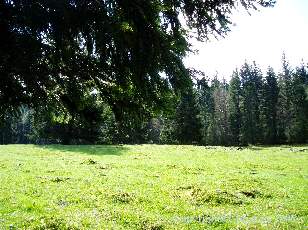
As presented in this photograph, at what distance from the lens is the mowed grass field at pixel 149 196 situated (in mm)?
15672

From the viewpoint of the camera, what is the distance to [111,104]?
6.85m

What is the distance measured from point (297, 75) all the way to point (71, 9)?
112133mm

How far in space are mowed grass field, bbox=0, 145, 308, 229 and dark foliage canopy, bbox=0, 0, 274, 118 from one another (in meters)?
9.60

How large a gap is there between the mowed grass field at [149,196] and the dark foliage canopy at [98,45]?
9600 mm

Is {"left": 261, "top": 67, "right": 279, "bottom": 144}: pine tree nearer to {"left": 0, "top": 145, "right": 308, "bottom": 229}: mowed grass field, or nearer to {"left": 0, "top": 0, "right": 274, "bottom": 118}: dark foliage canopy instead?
{"left": 0, "top": 145, "right": 308, "bottom": 229}: mowed grass field

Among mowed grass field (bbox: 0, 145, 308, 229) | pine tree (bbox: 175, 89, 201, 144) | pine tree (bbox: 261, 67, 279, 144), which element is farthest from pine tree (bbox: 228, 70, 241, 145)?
mowed grass field (bbox: 0, 145, 308, 229)

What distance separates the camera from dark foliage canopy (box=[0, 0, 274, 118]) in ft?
17.6

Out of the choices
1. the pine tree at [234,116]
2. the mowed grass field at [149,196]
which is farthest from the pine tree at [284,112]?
the mowed grass field at [149,196]

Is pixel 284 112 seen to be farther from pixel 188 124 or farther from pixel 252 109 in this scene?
pixel 188 124

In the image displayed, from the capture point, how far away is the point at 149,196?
20.8 m

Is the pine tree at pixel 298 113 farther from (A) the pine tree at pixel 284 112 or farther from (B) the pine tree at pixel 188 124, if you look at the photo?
(B) the pine tree at pixel 188 124

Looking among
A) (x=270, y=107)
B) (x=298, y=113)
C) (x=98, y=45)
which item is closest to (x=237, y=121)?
(x=270, y=107)

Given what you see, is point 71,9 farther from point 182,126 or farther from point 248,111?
point 248,111

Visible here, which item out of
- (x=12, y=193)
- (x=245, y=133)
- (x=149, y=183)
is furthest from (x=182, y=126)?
(x=12, y=193)
